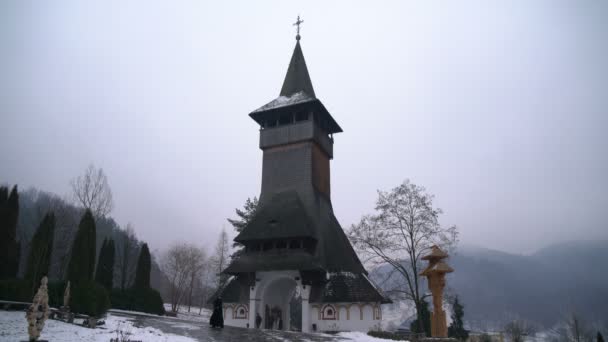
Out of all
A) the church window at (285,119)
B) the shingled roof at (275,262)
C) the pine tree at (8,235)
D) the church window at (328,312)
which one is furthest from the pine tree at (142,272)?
the church window at (285,119)

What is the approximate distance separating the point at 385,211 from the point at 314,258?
20.5 ft

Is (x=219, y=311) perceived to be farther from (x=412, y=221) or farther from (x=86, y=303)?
(x=412, y=221)

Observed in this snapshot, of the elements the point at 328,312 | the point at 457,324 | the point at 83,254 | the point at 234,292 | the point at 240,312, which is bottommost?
the point at 457,324

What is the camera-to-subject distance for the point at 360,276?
24.8 m

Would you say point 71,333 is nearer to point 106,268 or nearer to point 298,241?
point 298,241

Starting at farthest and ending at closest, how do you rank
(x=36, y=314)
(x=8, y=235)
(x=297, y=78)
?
(x=297, y=78)
(x=8, y=235)
(x=36, y=314)

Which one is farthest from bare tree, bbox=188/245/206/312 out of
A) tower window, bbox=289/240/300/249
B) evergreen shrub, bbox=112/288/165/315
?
tower window, bbox=289/240/300/249

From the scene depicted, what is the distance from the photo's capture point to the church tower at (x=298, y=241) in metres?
23.5

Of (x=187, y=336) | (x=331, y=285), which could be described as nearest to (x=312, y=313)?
(x=331, y=285)

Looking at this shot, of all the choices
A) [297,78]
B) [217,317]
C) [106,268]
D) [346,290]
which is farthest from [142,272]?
[297,78]

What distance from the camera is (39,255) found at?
19.4 m

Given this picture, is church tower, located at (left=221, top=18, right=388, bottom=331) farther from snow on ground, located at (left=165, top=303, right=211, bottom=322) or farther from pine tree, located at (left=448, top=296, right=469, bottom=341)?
snow on ground, located at (left=165, top=303, right=211, bottom=322)

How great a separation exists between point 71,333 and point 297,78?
2557cm

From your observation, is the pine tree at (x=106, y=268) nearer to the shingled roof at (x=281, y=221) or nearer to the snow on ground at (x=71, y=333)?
the shingled roof at (x=281, y=221)
